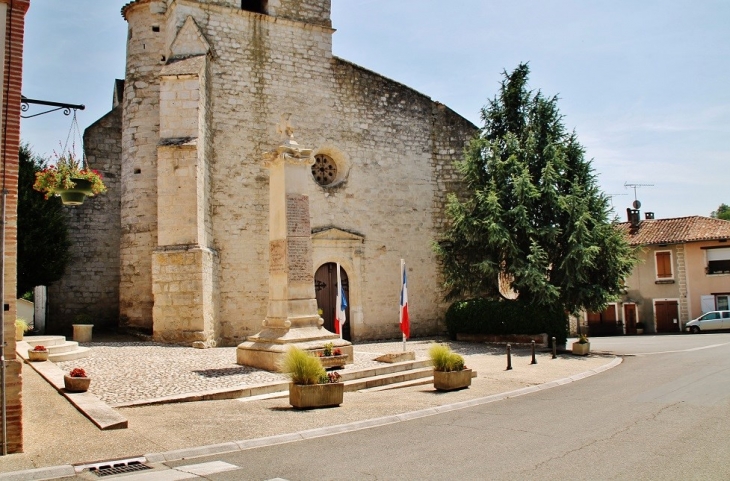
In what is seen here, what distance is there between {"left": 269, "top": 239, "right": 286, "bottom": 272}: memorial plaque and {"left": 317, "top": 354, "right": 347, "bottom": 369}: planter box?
69.2 inches

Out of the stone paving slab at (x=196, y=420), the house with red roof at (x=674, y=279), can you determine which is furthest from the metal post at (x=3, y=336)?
the house with red roof at (x=674, y=279)

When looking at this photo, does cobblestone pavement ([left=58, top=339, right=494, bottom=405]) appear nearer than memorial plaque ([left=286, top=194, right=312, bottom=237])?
Yes

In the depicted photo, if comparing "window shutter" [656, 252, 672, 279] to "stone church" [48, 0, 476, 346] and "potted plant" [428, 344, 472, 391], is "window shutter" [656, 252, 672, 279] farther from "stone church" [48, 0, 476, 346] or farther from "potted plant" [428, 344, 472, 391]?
"potted plant" [428, 344, 472, 391]

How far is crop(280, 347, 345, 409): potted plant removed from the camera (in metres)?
7.90

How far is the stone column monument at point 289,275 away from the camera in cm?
1051

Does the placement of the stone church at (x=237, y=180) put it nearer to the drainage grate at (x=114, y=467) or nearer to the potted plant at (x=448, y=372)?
the potted plant at (x=448, y=372)

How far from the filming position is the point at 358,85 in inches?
739

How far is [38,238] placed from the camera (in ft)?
52.6

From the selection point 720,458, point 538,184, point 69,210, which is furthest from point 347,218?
point 720,458

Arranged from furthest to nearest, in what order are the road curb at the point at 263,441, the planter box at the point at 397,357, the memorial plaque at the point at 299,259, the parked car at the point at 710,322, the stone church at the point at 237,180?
the parked car at the point at 710,322, the stone church at the point at 237,180, the planter box at the point at 397,357, the memorial plaque at the point at 299,259, the road curb at the point at 263,441

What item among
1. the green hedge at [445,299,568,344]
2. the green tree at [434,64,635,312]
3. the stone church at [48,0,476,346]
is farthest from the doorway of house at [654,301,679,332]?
the stone church at [48,0,476,346]

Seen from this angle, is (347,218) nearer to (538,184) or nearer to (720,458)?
(538,184)

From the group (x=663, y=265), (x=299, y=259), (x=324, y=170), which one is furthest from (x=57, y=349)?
(x=663, y=265)

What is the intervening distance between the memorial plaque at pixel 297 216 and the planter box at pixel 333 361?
2288mm
